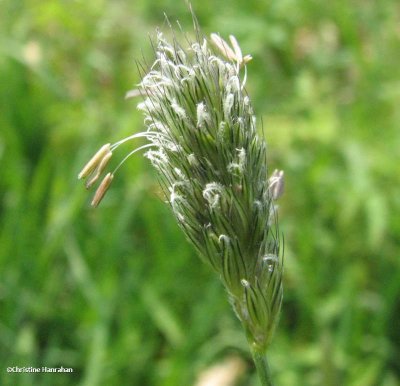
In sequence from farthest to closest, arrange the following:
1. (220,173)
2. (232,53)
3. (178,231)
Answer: (178,231) → (232,53) → (220,173)

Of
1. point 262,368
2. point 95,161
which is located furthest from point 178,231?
point 262,368

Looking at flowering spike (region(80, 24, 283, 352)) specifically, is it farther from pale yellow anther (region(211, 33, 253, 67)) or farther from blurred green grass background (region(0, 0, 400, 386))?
blurred green grass background (region(0, 0, 400, 386))

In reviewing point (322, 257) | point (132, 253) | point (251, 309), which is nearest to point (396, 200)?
point (322, 257)

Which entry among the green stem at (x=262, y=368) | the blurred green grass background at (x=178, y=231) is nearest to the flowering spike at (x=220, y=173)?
the green stem at (x=262, y=368)

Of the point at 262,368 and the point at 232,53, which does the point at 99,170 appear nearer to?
the point at 232,53

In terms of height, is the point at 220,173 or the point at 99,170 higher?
the point at 99,170

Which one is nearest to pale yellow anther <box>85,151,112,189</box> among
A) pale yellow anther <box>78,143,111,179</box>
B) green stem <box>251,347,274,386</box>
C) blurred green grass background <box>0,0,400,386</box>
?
pale yellow anther <box>78,143,111,179</box>

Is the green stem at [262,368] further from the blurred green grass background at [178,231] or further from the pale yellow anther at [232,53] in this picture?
the blurred green grass background at [178,231]

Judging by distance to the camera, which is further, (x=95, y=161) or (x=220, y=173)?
(x=95, y=161)
